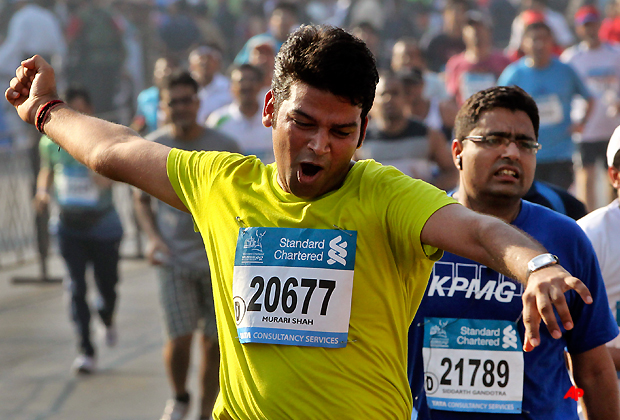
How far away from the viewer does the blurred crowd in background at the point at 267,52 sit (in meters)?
8.23

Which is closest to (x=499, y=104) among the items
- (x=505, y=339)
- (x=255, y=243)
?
(x=505, y=339)

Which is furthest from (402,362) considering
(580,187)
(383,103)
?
(580,187)

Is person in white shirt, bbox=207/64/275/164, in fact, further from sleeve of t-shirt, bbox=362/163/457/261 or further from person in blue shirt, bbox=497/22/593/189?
sleeve of t-shirt, bbox=362/163/457/261

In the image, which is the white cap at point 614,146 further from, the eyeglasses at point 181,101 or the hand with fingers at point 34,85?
the eyeglasses at point 181,101

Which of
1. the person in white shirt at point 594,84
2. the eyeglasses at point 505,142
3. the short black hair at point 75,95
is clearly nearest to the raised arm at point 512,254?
the eyeglasses at point 505,142

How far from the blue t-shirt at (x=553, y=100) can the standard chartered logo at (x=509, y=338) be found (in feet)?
19.7

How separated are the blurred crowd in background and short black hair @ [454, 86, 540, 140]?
11.3 ft

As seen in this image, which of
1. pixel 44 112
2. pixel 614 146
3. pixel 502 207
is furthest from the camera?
pixel 614 146

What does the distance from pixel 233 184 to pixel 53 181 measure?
639 cm

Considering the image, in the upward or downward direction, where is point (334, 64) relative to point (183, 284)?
downward

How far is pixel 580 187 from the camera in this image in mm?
10977

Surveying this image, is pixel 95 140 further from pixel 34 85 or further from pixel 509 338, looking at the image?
pixel 509 338

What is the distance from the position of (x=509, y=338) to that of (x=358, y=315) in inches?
41.5

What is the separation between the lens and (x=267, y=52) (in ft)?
33.3
